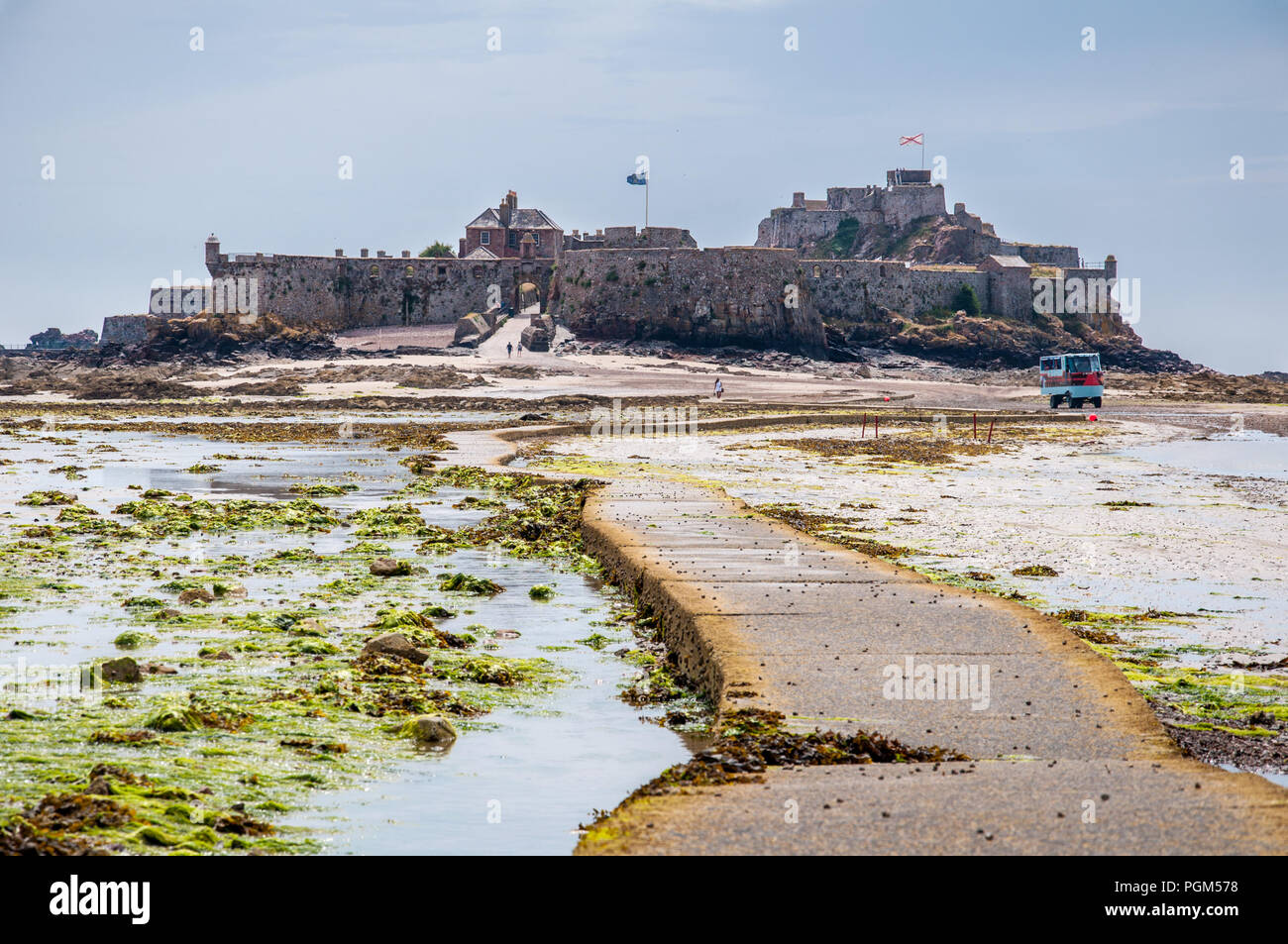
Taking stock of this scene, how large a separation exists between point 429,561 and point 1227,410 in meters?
45.0

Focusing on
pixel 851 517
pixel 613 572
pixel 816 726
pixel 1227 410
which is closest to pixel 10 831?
pixel 816 726

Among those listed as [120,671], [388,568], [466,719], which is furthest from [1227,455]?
[120,671]

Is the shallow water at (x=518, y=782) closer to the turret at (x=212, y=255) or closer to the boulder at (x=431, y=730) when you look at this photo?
the boulder at (x=431, y=730)

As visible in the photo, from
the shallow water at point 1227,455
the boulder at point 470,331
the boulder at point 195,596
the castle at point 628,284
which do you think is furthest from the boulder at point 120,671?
the castle at point 628,284

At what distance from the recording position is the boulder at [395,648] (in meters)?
10.5

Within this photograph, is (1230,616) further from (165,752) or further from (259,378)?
(259,378)

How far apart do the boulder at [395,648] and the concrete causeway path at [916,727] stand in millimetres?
2105

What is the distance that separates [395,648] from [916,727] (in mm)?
4470

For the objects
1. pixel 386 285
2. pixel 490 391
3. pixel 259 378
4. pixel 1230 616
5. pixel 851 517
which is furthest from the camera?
pixel 386 285

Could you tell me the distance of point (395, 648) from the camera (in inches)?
413

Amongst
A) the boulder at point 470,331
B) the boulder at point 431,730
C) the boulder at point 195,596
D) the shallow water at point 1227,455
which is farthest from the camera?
the boulder at point 470,331

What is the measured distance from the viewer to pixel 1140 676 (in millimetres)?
9898

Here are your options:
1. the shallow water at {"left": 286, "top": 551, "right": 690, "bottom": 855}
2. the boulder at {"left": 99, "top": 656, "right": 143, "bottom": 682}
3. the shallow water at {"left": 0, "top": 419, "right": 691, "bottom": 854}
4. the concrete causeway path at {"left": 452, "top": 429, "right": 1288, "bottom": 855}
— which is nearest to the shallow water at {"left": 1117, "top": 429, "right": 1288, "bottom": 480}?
the shallow water at {"left": 0, "top": 419, "right": 691, "bottom": 854}

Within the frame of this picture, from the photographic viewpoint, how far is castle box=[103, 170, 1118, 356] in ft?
245
